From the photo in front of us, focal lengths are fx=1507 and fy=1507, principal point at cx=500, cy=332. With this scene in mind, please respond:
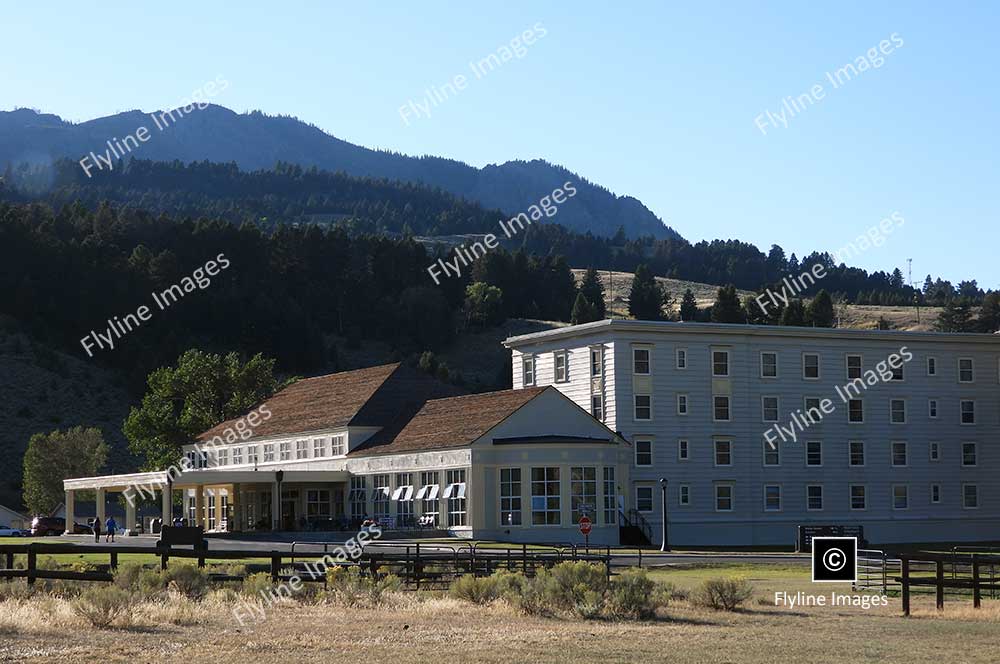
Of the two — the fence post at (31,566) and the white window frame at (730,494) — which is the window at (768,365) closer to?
the white window frame at (730,494)

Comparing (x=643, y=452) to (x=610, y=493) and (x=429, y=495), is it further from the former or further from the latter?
(x=429, y=495)

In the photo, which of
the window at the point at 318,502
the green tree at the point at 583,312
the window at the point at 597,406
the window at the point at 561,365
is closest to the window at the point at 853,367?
the window at the point at 597,406

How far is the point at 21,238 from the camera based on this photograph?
16175 cm

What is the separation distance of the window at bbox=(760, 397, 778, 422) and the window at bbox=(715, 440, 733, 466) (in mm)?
2744

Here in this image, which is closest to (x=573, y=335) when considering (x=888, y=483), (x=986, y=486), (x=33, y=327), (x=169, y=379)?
(x=888, y=483)

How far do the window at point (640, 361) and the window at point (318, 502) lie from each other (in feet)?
58.2

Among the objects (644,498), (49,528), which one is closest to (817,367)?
(644,498)

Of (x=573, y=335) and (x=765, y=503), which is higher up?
(x=573, y=335)

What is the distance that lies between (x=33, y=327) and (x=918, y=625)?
139 metres

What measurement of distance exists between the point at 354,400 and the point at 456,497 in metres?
14.8

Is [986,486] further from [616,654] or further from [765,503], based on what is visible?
[616,654]

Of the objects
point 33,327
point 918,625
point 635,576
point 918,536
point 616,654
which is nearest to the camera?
point 616,654

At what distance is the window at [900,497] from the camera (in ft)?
276

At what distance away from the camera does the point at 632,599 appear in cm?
2916
